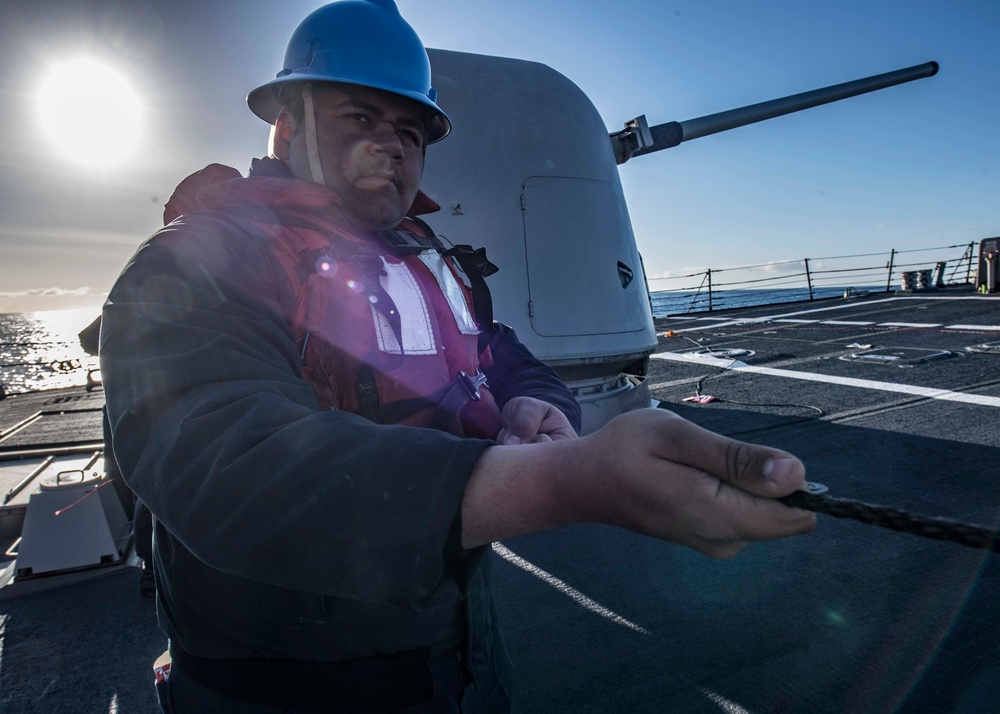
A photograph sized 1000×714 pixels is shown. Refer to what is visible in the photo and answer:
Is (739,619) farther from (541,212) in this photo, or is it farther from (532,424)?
(541,212)

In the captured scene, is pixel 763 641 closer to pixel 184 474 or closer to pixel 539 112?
pixel 184 474

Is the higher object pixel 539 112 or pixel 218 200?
pixel 539 112

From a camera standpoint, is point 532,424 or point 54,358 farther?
point 54,358

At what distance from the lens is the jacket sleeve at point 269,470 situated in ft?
1.84

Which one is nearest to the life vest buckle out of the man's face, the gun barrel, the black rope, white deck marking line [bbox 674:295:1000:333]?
the man's face

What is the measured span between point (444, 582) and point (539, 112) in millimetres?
4206

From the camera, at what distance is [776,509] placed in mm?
513

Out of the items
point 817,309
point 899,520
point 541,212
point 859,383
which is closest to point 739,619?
point 899,520

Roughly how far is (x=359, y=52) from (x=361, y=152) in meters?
0.24

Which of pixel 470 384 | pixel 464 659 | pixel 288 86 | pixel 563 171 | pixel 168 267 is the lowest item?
pixel 464 659

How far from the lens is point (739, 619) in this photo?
2451 mm

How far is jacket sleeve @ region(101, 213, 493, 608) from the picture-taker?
1.84 ft

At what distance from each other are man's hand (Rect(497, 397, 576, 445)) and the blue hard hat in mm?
722

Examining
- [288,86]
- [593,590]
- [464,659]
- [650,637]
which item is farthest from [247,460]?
[593,590]
